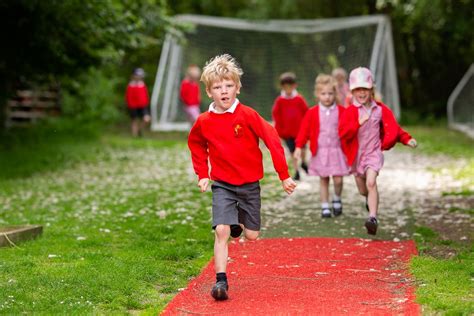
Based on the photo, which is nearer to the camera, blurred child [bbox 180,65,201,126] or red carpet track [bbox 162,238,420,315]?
red carpet track [bbox 162,238,420,315]

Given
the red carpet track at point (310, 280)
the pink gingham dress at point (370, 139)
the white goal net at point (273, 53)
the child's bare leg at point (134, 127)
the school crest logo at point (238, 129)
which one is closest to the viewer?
the red carpet track at point (310, 280)

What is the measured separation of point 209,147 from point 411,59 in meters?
28.4

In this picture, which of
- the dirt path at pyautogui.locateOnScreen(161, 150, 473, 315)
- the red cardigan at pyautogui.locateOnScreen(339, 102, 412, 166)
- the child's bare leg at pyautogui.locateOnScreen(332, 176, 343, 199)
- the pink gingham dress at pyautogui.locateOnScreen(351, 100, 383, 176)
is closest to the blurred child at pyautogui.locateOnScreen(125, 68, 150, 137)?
the dirt path at pyautogui.locateOnScreen(161, 150, 473, 315)

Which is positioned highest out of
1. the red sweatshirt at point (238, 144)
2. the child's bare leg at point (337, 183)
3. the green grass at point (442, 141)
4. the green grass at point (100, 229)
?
the red sweatshirt at point (238, 144)

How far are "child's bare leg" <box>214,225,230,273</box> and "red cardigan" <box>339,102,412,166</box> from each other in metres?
3.57

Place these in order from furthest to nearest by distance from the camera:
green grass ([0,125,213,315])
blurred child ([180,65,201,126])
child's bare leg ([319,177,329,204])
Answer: blurred child ([180,65,201,126]) → child's bare leg ([319,177,329,204]) → green grass ([0,125,213,315])

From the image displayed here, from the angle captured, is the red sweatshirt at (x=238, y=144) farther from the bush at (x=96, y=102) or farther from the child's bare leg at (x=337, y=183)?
the bush at (x=96, y=102)

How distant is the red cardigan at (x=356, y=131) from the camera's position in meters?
10.6

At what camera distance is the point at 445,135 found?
2642cm

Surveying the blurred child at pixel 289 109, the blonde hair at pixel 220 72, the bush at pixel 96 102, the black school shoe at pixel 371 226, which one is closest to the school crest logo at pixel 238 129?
the blonde hair at pixel 220 72

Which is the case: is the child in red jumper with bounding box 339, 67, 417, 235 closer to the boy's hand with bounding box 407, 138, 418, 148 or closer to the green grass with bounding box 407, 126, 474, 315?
the boy's hand with bounding box 407, 138, 418, 148

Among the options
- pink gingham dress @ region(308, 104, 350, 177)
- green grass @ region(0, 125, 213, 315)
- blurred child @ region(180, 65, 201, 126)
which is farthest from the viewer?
blurred child @ region(180, 65, 201, 126)

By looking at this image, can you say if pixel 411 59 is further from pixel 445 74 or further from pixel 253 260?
pixel 253 260

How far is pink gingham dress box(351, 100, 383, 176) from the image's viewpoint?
1078 cm
